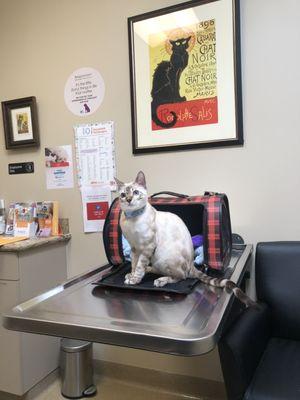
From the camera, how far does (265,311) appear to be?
1315 millimetres

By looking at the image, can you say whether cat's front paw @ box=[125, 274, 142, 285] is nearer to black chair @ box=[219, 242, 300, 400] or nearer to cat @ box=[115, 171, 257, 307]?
cat @ box=[115, 171, 257, 307]

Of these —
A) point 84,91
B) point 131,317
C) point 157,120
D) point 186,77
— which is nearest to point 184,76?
point 186,77

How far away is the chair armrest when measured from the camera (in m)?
1.00

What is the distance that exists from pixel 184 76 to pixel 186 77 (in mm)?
12

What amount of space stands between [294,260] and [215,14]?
1.20m

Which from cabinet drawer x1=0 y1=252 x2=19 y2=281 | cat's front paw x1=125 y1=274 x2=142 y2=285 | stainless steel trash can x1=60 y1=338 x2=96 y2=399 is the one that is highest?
cat's front paw x1=125 y1=274 x2=142 y2=285

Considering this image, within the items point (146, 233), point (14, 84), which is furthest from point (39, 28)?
point (146, 233)

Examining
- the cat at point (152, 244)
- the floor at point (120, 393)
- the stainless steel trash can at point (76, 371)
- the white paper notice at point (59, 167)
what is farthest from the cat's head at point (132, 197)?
the floor at point (120, 393)

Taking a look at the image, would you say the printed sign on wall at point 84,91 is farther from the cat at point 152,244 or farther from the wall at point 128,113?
the cat at point 152,244

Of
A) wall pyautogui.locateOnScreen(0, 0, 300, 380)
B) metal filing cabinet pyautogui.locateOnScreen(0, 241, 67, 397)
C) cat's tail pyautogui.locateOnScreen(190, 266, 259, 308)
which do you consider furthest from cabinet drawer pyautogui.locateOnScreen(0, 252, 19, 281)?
cat's tail pyautogui.locateOnScreen(190, 266, 259, 308)

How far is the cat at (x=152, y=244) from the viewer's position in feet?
3.38

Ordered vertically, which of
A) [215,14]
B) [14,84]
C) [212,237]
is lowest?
[212,237]

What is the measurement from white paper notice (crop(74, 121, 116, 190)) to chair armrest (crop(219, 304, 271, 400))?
102cm

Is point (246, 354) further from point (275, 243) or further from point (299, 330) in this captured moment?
point (275, 243)
